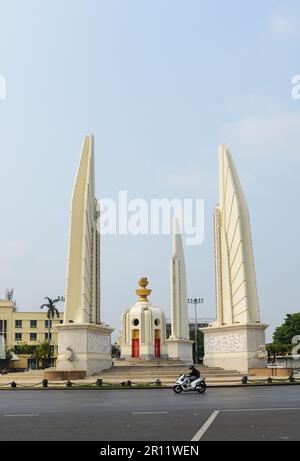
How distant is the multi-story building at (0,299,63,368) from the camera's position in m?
88.6

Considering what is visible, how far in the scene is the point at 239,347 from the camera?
39.6 meters

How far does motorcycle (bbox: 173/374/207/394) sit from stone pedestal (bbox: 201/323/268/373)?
15.7m

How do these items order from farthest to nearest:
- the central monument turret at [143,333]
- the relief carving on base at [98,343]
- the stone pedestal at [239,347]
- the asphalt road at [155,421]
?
the central monument turret at [143,333] → the stone pedestal at [239,347] → the relief carving on base at [98,343] → the asphalt road at [155,421]

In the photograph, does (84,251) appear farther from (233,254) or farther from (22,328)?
(22,328)

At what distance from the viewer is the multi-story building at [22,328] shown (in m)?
88.6

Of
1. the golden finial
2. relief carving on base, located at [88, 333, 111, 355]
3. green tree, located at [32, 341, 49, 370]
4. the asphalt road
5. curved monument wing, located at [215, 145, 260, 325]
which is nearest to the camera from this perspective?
the asphalt road

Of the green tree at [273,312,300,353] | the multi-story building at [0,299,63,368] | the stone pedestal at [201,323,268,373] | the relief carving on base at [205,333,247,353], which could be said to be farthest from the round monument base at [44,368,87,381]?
the multi-story building at [0,299,63,368]

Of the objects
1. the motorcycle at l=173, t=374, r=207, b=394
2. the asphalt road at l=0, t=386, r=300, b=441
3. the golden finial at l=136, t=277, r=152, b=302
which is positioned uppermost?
the golden finial at l=136, t=277, r=152, b=302

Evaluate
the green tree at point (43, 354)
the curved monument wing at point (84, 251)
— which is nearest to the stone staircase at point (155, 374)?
the curved monument wing at point (84, 251)

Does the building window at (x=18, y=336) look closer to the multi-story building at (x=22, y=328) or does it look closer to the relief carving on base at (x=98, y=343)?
the multi-story building at (x=22, y=328)

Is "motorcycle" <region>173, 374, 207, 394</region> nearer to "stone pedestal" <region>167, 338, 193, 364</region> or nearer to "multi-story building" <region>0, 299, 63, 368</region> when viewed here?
"stone pedestal" <region>167, 338, 193, 364</region>

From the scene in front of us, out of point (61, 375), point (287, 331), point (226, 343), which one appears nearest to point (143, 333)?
point (226, 343)

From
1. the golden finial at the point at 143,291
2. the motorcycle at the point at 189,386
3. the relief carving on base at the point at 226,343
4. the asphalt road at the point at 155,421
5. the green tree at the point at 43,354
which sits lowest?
the green tree at the point at 43,354

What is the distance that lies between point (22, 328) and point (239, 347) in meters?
57.5
